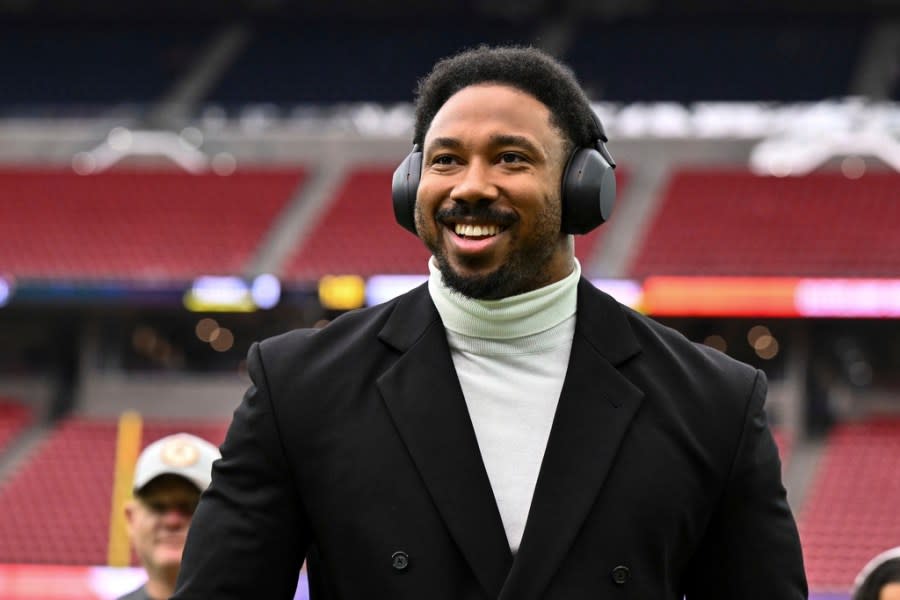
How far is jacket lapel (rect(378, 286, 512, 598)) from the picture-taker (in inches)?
80.4

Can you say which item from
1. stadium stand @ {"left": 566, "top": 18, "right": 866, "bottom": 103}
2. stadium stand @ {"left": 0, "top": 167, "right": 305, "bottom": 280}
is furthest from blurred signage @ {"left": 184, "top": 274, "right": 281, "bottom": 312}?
stadium stand @ {"left": 566, "top": 18, "right": 866, "bottom": 103}

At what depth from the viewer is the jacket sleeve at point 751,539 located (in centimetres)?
213

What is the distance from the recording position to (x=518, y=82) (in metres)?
2.18

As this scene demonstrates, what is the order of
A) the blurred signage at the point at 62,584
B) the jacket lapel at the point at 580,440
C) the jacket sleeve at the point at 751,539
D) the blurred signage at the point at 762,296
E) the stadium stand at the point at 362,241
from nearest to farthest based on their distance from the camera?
the jacket lapel at the point at 580,440 < the jacket sleeve at the point at 751,539 < the blurred signage at the point at 62,584 < the blurred signage at the point at 762,296 < the stadium stand at the point at 362,241

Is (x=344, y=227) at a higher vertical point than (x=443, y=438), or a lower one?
higher

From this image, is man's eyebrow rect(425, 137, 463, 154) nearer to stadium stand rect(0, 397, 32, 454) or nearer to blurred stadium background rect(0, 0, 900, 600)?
blurred stadium background rect(0, 0, 900, 600)

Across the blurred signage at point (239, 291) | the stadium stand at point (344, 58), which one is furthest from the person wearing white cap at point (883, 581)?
the stadium stand at point (344, 58)

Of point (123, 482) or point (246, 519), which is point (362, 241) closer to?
point (123, 482)

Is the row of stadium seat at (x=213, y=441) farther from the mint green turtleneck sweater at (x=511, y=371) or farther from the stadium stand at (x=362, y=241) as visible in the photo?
the mint green turtleneck sweater at (x=511, y=371)

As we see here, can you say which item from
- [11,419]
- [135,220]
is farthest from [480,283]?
[135,220]

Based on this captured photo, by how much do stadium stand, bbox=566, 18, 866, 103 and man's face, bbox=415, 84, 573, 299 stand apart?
2373cm

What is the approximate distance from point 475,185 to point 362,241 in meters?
20.0

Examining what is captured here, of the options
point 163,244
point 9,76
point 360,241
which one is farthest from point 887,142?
point 9,76

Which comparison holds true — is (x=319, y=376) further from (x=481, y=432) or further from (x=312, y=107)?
(x=312, y=107)
